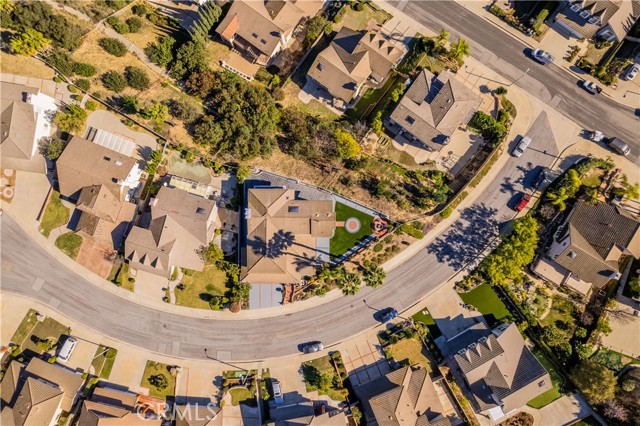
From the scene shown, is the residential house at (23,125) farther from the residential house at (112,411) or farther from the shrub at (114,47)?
the residential house at (112,411)

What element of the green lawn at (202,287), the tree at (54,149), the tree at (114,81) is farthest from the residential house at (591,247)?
the tree at (54,149)

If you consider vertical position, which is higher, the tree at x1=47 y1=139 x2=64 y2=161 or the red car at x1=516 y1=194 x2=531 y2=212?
the tree at x1=47 y1=139 x2=64 y2=161

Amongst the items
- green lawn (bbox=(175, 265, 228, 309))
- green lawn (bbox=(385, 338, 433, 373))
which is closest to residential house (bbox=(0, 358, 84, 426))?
green lawn (bbox=(175, 265, 228, 309))

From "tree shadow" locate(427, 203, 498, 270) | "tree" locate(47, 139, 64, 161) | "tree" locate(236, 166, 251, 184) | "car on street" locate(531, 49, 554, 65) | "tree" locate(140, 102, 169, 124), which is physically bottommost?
"tree shadow" locate(427, 203, 498, 270)

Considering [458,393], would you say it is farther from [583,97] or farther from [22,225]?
[22,225]

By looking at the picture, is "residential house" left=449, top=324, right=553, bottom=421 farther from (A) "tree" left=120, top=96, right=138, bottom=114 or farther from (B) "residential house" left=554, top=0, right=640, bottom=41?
(A) "tree" left=120, top=96, right=138, bottom=114

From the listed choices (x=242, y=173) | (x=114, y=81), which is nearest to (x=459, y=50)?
(x=242, y=173)
